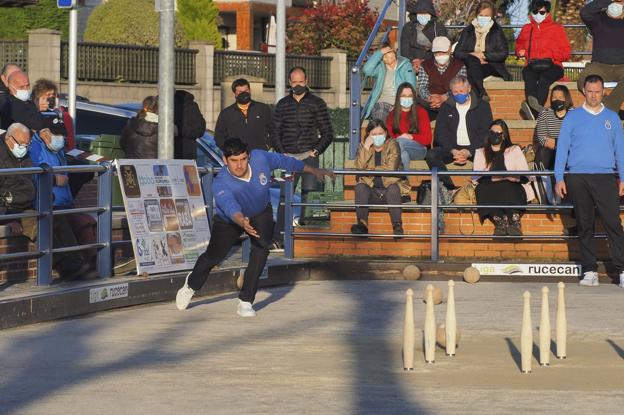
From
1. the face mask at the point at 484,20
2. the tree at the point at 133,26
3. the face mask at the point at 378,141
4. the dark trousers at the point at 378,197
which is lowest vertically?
the dark trousers at the point at 378,197

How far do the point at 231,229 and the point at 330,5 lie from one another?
3432cm

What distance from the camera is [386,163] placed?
64.3 feet

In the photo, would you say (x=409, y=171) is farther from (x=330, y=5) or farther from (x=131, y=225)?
(x=330, y=5)

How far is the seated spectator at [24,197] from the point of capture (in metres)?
14.9

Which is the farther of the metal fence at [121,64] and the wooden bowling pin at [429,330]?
the metal fence at [121,64]

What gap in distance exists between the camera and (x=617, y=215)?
17.8 m

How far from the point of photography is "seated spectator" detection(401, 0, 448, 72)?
23.4 m

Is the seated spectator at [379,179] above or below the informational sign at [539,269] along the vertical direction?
above

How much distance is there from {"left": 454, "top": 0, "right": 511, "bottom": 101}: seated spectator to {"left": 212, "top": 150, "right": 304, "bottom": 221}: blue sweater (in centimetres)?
768

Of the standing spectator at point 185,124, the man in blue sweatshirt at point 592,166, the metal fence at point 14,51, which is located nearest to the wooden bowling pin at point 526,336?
the man in blue sweatshirt at point 592,166

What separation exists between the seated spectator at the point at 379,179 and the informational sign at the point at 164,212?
275 cm

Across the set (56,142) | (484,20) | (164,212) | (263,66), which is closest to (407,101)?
(484,20)

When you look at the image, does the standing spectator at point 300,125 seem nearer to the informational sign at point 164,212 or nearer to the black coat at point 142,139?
the black coat at point 142,139

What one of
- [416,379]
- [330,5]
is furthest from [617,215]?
[330,5]
